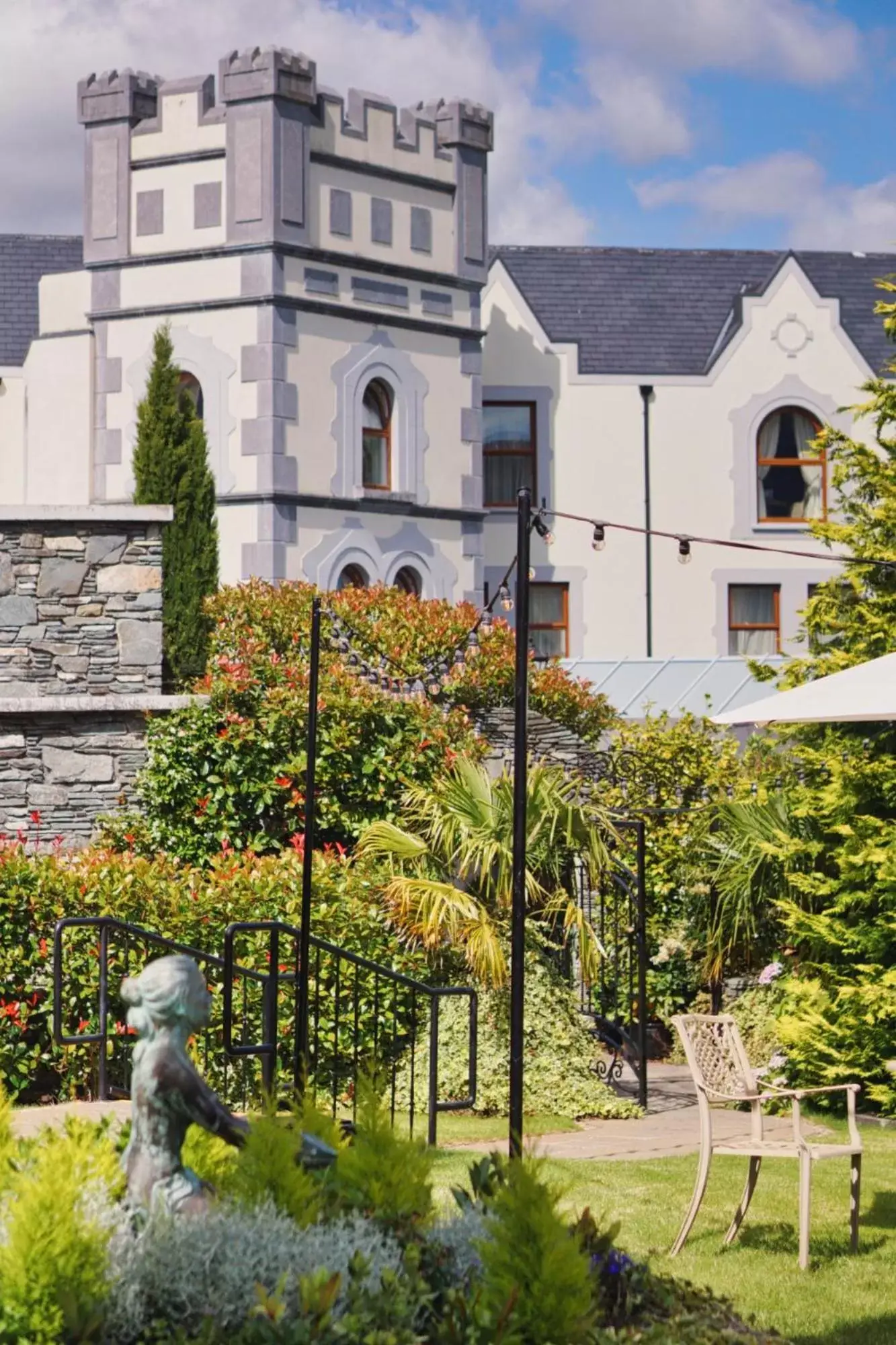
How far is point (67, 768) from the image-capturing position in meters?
14.3

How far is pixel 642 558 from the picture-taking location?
29188 millimetres

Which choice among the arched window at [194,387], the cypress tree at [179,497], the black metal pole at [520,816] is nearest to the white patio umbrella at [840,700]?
the black metal pole at [520,816]

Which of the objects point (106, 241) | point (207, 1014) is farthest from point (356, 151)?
point (207, 1014)

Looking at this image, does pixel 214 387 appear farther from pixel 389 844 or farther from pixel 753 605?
pixel 389 844

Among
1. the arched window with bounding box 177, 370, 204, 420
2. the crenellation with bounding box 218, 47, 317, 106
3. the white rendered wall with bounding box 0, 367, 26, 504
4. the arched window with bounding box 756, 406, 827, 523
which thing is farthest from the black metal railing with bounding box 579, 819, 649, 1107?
the arched window with bounding box 756, 406, 827, 523

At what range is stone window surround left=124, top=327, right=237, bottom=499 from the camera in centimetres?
2428

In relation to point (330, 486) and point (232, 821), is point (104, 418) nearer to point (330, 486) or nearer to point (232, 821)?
point (330, 486)

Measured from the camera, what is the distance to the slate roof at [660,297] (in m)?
29.6

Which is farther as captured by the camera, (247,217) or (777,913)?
(247,217)

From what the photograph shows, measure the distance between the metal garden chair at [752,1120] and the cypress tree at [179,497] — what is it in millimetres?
8469

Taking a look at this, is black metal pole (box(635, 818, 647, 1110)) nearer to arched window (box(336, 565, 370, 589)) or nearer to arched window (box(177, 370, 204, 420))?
arched window (box(336, 565, 370, 589))

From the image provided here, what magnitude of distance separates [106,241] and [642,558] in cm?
987

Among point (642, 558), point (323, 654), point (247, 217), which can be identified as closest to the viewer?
point (323, 654)

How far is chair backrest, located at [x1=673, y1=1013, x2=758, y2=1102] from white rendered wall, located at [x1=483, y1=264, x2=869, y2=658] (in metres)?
A: 19.8
